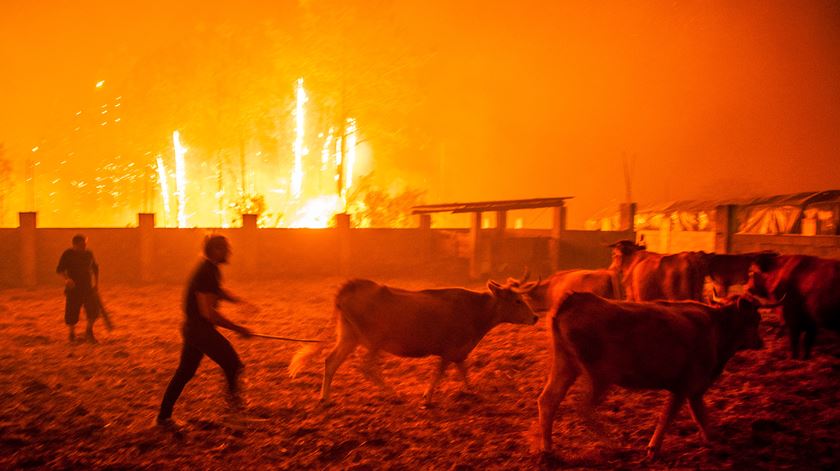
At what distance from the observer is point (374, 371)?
6.88m

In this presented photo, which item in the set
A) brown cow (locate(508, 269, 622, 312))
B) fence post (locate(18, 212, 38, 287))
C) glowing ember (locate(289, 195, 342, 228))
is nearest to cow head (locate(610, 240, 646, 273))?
brown cow (locate(508, 269, 622, 312))

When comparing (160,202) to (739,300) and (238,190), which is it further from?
(739,300)

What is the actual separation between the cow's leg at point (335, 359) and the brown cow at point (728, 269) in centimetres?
610

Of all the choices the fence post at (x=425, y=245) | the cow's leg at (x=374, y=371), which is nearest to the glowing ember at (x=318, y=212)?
the fence post at (x=425, y=245)

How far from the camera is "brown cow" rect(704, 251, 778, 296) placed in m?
9.48

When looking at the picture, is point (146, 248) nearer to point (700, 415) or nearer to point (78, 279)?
point (78, 279)

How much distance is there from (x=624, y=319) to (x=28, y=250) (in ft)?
64.2

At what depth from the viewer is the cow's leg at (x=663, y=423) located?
4.98 meters

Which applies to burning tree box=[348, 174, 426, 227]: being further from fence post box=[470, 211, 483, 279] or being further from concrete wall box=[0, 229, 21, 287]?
concrete wall box=[0, 229, 21, 287]

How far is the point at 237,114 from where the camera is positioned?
36.7 metres

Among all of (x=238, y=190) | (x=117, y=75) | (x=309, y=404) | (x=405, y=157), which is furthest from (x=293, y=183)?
(x=309, y=404)

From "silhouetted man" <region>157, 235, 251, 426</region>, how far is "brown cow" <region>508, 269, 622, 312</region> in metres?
5.30

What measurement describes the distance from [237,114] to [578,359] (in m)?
35.1

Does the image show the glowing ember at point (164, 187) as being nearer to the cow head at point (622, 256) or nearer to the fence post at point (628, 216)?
the fence post at point (628, 216)
